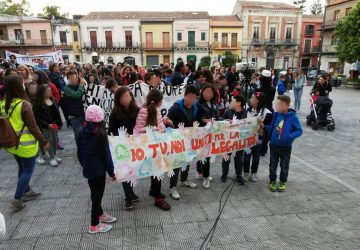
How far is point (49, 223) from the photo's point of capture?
11.9 feet

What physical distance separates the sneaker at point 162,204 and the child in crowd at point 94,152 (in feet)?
2.86

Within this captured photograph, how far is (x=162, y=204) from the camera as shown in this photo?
13.1 feet

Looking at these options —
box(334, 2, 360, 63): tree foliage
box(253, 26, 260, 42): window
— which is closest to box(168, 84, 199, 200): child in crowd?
box(334, 2, 360, 63): tree foliage

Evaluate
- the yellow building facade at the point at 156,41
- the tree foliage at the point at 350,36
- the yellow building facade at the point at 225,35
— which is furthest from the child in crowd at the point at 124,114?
the yellow building facade at the point at 225,35

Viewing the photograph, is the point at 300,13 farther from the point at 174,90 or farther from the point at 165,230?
the point at 165,230

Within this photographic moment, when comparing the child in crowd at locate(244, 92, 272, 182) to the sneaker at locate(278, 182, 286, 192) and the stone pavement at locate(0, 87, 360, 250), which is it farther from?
the sneaker at locate(278, 182, 286, 192)

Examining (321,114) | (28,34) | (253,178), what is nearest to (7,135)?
(253,178)

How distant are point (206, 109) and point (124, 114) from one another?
4.46ft

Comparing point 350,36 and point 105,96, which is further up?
point 350,36

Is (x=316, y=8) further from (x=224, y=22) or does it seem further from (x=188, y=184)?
(x=188, y=184)

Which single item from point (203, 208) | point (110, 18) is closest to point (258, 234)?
point (203, 208)

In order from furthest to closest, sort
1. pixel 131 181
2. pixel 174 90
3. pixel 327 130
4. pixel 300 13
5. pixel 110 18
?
pixel 300 13, pixel 110 18, pixel 327 130, pixel 174 90, pixel 131 181

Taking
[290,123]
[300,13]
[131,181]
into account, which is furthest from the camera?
[300,13]

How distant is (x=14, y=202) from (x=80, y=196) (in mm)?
873
